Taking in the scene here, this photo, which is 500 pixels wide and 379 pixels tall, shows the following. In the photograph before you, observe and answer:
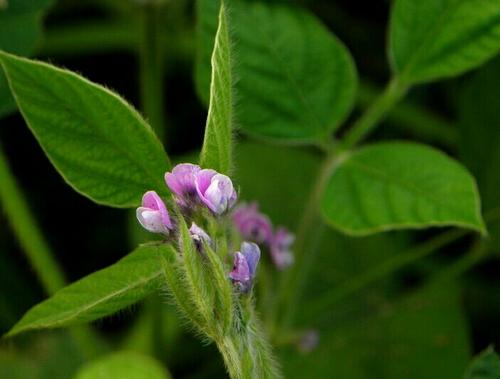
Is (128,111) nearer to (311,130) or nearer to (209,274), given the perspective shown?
(209,274)

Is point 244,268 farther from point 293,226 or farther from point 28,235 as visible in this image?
point 293,226

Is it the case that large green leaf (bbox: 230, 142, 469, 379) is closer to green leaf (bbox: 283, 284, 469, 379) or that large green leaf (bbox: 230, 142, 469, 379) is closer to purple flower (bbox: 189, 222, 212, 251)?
green leaf (bbox: 283, 284, 469, 379)

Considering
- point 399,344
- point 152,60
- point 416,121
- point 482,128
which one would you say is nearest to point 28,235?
point 152,60

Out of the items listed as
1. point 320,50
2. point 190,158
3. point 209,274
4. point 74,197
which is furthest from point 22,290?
point 209,274

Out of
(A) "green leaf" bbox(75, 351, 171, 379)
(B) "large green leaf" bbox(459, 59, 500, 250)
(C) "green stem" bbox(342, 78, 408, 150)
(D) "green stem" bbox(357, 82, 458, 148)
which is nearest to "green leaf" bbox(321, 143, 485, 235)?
(C) "green stem" bbox(342, 78, 408, 150)

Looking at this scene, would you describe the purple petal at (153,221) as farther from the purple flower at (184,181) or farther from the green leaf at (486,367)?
the green leaf at (486,367)

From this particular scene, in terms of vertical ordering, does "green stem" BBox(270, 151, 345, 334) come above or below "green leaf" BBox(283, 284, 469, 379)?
above

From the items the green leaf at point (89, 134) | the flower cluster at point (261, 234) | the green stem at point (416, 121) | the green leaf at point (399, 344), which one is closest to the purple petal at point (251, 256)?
the green leaf at point (89, 134)
